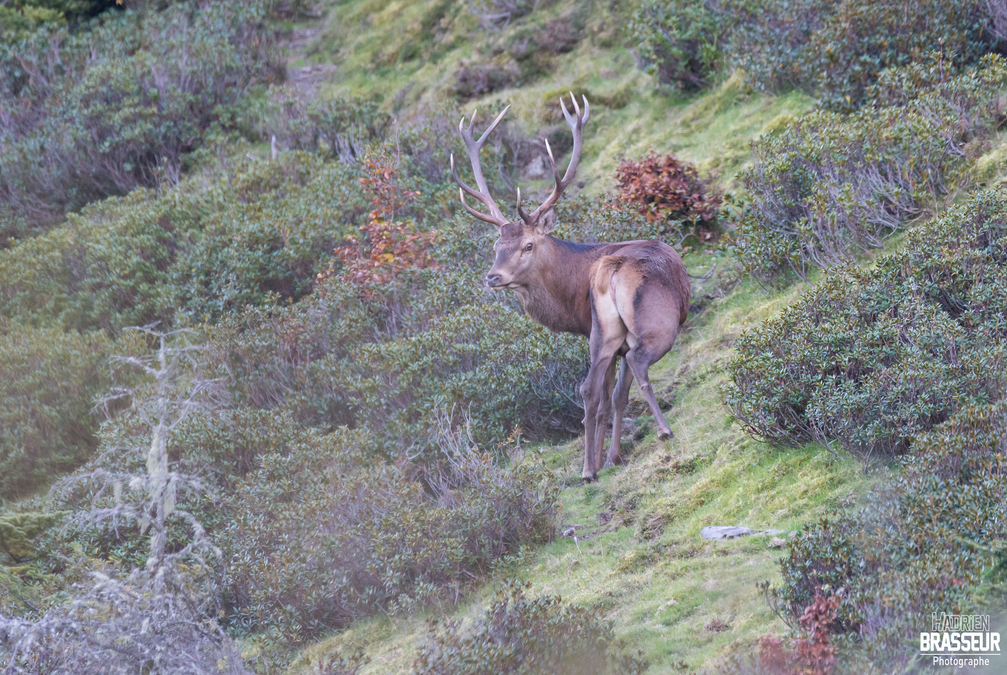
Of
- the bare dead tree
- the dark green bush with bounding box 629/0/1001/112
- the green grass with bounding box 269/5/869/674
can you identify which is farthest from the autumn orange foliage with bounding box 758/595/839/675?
the dark green bush with bounding box 629/0/1001/112

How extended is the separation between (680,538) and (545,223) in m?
3.00

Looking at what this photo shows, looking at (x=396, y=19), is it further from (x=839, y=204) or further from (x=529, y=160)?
(x=839, y=204)

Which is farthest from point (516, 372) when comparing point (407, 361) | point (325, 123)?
point (325, 123)

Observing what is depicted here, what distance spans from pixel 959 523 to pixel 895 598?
2.24 ft

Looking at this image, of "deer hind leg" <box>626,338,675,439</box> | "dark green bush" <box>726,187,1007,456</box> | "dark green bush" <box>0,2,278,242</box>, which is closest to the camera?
"dark green bush" <box>726,187,1007,456</box>

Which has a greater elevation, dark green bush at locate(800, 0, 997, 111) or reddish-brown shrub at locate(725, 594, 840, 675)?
dark green bush at locate(800, 0, 997, 111)

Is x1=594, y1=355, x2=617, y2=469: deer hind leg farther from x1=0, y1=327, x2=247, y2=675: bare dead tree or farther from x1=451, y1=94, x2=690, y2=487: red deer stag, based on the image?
x1=0, y1=327, x2=247, y2=675: bare dead tree

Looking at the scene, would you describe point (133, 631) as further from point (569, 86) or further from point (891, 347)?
point (569, 86)

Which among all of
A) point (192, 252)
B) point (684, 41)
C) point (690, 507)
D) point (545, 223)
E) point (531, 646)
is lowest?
point (690, 507)

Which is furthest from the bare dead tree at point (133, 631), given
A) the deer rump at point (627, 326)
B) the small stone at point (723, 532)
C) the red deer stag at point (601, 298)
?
the deer rump at point (627, 326)

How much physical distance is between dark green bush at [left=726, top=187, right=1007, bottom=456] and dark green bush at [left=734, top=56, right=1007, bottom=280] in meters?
1.15

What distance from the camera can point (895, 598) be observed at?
14.0 ft

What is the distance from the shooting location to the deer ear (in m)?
7.88

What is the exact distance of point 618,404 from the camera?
768 cm
